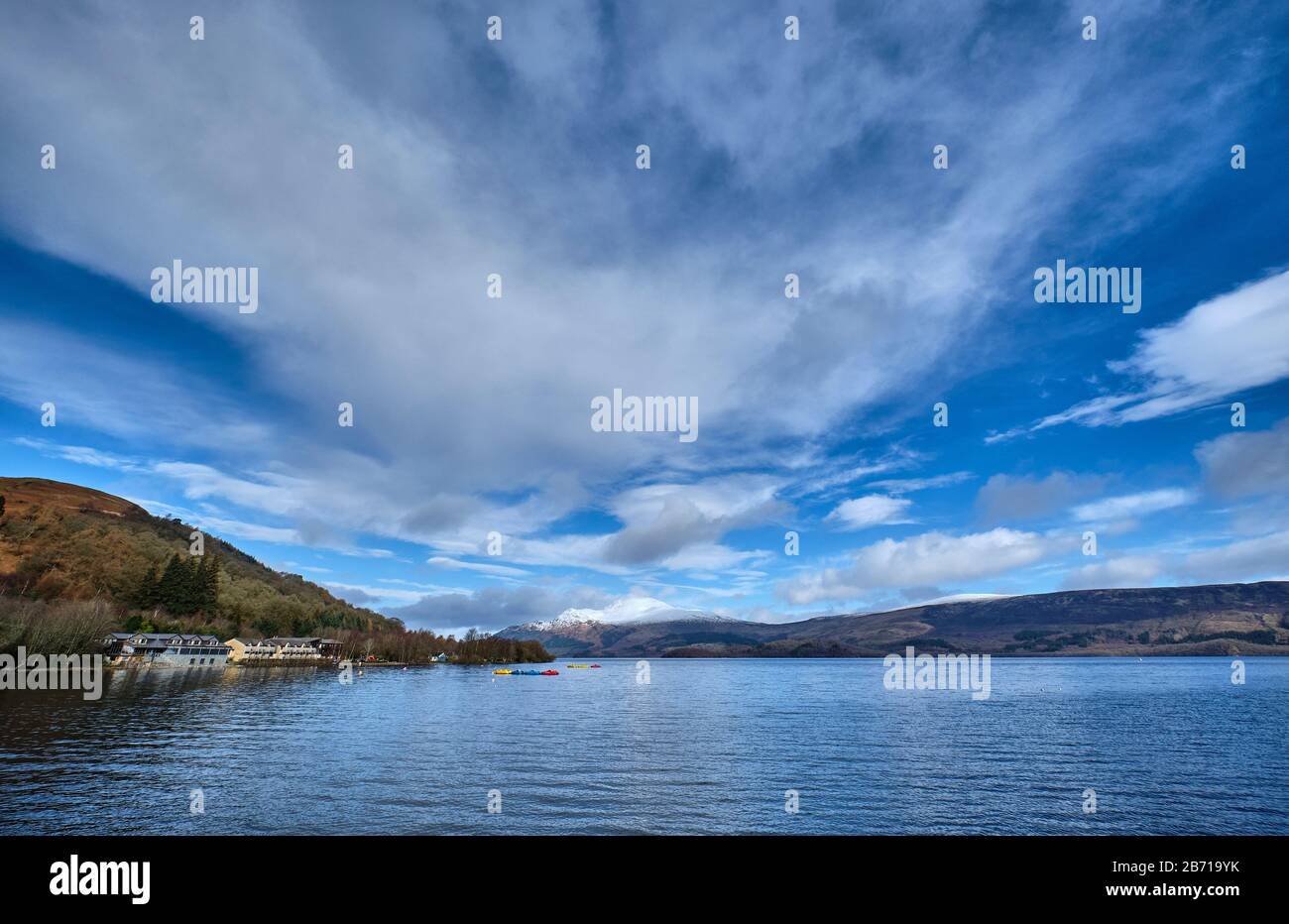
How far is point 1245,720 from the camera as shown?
7506 cm

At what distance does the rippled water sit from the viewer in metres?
30.8

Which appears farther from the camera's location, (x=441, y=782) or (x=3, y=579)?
(x=3, y=579)

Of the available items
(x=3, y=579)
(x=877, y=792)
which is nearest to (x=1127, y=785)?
(x=877, y=792)

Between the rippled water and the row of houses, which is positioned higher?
the rippled water

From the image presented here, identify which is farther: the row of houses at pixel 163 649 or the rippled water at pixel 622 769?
the row of houses at pixel 163 649

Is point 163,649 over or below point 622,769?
below

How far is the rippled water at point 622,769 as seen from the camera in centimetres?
3078

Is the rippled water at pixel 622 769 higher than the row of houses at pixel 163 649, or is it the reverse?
the rippled water at pixel 622 769

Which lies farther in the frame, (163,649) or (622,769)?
(163,649)

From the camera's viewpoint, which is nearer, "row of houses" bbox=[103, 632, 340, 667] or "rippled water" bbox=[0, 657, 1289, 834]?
"rippled water" bbox=[0, 657, 1289, 834]

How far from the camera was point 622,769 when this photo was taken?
43625 millimetres
